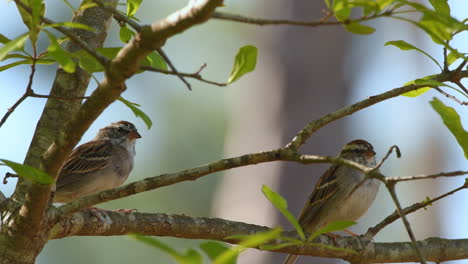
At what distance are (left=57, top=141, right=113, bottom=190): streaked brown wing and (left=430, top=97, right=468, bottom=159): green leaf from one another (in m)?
4.95

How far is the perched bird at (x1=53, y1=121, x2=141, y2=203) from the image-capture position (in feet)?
22.5

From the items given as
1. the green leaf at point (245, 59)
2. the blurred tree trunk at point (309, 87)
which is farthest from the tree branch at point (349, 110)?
the blurred tree trunk at point (309, 87)

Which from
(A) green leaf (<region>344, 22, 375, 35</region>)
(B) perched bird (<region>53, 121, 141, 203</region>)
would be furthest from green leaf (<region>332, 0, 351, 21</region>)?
(B) perched bird (<region>53, 121, 141, 203</region>)

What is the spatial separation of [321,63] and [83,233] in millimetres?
9750

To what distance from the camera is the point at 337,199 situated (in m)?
6.45

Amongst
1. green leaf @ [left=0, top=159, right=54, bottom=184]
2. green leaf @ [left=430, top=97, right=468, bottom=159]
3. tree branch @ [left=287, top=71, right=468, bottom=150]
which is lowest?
green leaf @ [left=0, top=159, right=54, bottom=184]

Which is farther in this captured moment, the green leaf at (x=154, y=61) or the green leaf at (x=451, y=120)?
the green leaf at (x=154, y=61)

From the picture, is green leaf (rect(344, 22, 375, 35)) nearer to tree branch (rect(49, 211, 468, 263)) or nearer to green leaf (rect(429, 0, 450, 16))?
green leaf (rect(429, 0, 450, 16))

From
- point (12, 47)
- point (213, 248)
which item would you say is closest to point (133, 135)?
point (12, 47)

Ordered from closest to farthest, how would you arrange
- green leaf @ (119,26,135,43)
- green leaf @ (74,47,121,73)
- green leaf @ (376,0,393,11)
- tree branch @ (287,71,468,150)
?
green leaf @ (376,0,393,11) < green leaf @ (74,47,121,73) < tree branch @ (287,71,468,150) < green leaf @ (119,26,135,43)

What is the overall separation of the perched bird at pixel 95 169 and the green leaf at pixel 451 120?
4.69 m

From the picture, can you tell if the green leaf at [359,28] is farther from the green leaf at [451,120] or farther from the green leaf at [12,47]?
the green leaf at [12,47]

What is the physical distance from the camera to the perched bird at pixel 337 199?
6176 mm

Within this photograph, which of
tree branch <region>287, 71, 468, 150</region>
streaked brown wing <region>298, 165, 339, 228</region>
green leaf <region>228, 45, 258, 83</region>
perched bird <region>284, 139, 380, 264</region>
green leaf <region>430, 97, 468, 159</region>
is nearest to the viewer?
green leaf <region>228, 45, 258, 83</region>
